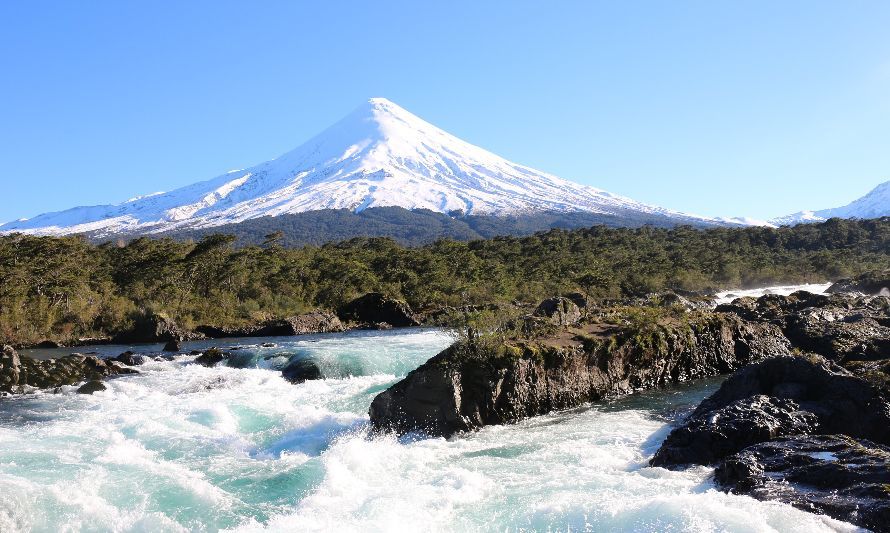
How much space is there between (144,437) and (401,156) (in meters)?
157

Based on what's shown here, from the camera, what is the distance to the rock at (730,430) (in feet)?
26.2

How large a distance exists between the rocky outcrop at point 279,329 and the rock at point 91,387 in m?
13.8

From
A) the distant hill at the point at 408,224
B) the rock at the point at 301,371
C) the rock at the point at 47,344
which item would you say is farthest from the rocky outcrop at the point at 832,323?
the distant hill at the point at 408,224

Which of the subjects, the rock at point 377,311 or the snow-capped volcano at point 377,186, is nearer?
the rock at point 377,311

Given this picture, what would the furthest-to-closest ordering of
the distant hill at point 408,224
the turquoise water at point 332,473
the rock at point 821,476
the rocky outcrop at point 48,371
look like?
1. the distant hill at point 408,224
2. the rocky outcrop at point 48,371
3. the turquoise water at point 332,473
4. the rock at point 821,476

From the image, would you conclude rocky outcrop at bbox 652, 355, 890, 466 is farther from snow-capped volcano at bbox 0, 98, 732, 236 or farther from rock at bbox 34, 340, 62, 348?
snow-capped volcano at bbox 0, 98, 732, 236

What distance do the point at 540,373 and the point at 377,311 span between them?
2322cm

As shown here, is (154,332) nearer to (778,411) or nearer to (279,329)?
(279,329)

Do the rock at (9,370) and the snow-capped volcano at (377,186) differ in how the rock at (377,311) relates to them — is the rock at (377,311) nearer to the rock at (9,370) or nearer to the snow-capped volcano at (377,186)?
the rock at (9,370)

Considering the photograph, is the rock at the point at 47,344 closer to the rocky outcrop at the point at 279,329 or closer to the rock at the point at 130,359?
the rocky outcrop at the point at 279,329

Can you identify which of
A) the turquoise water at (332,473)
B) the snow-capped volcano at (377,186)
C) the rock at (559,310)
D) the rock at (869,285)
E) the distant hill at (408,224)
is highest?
the snow-capped volcano at (377,186)

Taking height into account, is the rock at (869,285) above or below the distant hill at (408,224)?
below

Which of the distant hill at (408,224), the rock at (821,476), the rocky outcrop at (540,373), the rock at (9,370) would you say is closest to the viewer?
the rock at (821,476)

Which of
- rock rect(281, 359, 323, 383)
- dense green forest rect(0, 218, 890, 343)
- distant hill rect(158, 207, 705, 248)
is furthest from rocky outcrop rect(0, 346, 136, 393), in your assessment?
distant hill rect(158, 207, 705, 248)
